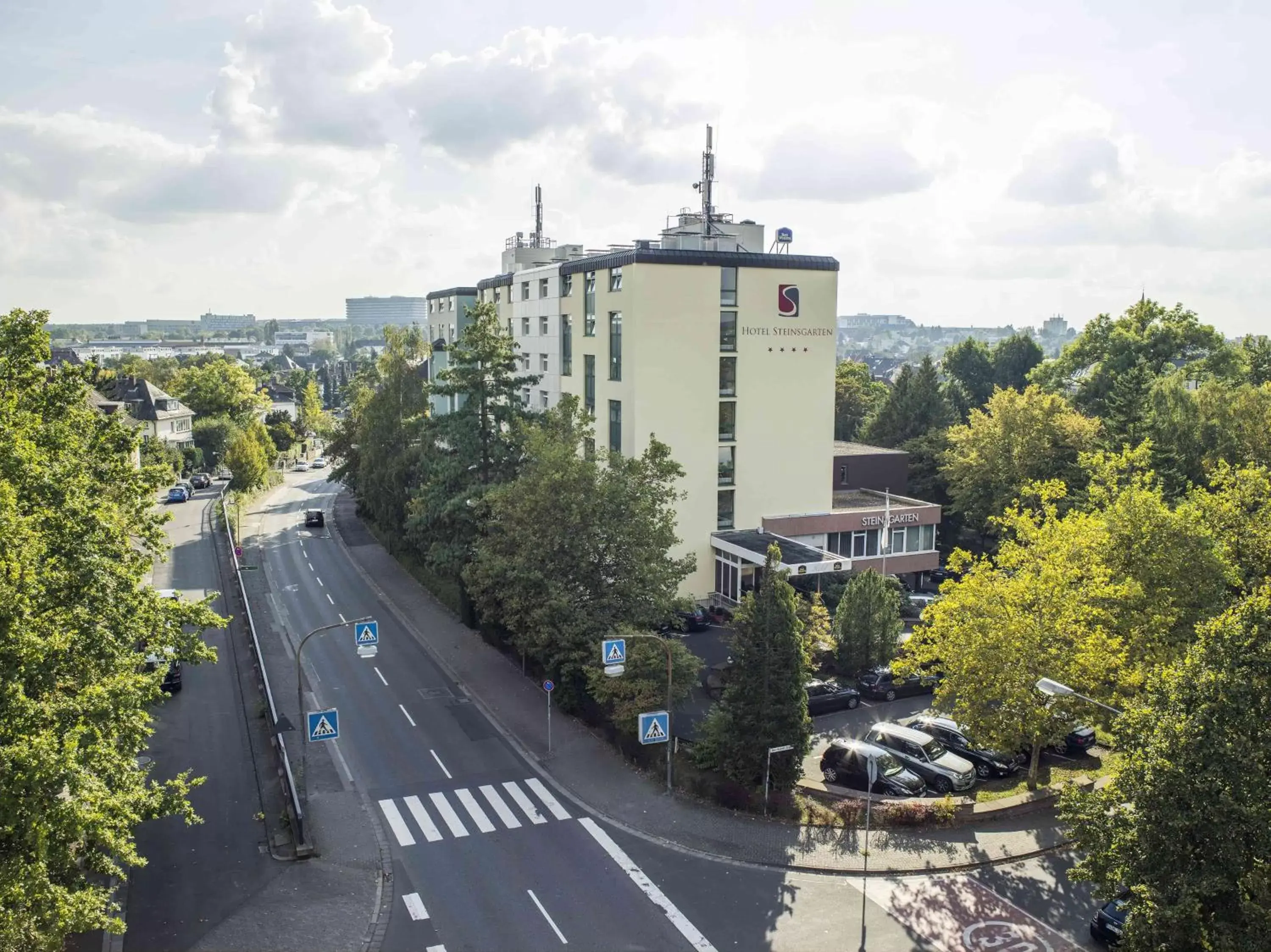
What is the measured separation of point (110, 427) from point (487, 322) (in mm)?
22007

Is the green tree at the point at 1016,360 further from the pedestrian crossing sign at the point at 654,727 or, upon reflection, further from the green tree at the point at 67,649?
the green tree at the point at 67,649

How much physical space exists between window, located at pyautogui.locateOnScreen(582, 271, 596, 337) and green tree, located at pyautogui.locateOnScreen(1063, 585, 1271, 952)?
37469 mm

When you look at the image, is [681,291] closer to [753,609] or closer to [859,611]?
[859,611]

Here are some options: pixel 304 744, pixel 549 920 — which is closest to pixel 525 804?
pixel 549 920

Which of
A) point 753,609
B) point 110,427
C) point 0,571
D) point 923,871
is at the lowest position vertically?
point 923,871

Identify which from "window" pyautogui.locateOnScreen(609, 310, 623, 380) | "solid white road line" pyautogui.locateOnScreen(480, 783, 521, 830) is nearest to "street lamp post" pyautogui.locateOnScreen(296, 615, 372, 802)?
"solid white road line" pyautogui.locateOnScreen(480, 783, 521, 830)

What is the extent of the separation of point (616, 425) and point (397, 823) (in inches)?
1062

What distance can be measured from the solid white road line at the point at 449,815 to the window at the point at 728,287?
28896 millimetres

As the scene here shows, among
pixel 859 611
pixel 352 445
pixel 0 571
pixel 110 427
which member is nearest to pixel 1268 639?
pixel 859 611

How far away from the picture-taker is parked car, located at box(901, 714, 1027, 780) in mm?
Answer: 32594

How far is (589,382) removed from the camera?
54156mm

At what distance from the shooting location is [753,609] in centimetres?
2825

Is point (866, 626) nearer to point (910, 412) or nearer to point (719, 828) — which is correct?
point (719, 828)

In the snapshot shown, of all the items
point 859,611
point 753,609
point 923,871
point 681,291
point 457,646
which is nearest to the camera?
point 923,871
